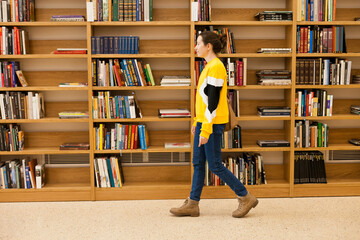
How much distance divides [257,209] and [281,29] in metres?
1.75

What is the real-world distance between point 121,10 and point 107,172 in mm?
1488

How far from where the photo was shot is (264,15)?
3.90 meters

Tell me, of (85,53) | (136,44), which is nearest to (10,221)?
(85,53)

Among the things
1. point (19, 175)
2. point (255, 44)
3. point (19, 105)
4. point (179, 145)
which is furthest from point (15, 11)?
point (255, 44)

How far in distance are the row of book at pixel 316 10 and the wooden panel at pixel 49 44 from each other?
2052 mm

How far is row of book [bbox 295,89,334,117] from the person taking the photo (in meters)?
3.98

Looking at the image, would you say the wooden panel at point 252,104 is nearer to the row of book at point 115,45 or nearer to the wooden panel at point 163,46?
the wooden panel at point 163,46

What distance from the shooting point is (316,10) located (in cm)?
391

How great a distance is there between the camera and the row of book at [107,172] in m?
3.98

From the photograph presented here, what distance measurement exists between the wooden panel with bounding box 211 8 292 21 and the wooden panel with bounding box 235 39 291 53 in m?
0.21

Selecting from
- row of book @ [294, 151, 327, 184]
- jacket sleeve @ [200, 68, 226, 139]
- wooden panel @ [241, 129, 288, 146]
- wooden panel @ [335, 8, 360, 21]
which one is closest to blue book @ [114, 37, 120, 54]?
jacket sleeve @ [200, 68, 226, 139]

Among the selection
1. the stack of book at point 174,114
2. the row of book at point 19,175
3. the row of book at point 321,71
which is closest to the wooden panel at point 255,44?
the row of book at point 321,71

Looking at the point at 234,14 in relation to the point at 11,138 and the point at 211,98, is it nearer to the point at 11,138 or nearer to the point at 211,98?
the point at 211,98

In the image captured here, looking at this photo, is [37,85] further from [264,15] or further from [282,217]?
[282,217]
